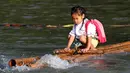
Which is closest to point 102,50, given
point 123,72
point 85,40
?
point 85,40

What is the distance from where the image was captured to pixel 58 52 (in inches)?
Result: 428

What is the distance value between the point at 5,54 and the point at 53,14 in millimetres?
7546

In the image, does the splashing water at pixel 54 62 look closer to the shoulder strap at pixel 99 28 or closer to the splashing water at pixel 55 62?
the splashing water at pixel 55 62

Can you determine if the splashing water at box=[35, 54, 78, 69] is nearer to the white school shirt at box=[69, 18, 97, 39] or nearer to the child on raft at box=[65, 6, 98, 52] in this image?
the child on raft at box=[65, 6, 98, 52]

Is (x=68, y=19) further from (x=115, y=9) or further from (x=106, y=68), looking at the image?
(x=106, y=68)

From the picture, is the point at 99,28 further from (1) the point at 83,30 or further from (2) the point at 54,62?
(2) the point at 54,62

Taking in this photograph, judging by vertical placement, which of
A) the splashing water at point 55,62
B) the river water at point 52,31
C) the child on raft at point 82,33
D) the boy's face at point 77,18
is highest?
the boy's face at point 77,18

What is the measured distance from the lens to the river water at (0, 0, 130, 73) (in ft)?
34.7

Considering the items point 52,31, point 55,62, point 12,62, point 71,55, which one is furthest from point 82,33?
point 52,31

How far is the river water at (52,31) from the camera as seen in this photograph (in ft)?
34.7

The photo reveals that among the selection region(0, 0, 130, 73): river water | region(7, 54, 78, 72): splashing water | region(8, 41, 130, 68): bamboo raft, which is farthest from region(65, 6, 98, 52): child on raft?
region(7, 54, 78, 72): splashing water

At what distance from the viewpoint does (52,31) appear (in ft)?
53.2

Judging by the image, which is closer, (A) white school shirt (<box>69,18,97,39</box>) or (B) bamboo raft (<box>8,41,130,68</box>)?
(B) bamboo raft (<box>8,41,130,68</box>)

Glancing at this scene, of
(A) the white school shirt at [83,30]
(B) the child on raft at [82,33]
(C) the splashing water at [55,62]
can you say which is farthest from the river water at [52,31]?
(A) the white school shirt at [83,30]
